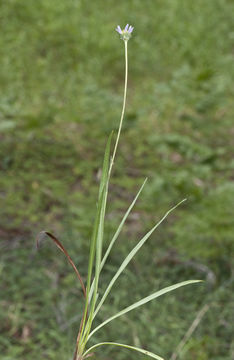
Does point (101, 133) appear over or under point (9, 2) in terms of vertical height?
under

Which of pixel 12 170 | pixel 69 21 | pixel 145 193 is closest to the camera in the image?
pixel 145 193

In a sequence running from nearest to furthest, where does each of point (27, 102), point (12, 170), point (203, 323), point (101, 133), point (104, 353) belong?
1. point (104, 353)
2. point (203, 323)
3. point (12, 170)
4. point (101, 133)
5. point (27, 102)

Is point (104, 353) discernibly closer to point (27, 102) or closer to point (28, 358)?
point (28, 358)

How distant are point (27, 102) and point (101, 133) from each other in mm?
825

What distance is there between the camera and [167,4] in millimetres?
5223

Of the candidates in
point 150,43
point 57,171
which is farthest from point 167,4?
point 57,171

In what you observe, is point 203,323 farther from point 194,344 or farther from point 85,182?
point 85,182

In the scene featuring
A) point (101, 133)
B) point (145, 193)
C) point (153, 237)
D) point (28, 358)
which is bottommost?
point (28, 358)

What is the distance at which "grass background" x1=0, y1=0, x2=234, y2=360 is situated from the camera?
2.15 meters

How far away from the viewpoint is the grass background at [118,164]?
215cm

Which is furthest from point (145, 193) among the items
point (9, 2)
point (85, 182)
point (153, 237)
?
point (9, 2)

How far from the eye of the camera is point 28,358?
1.98 metres

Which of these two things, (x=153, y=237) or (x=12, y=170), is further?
(x=12, y=170)

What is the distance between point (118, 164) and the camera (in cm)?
353
